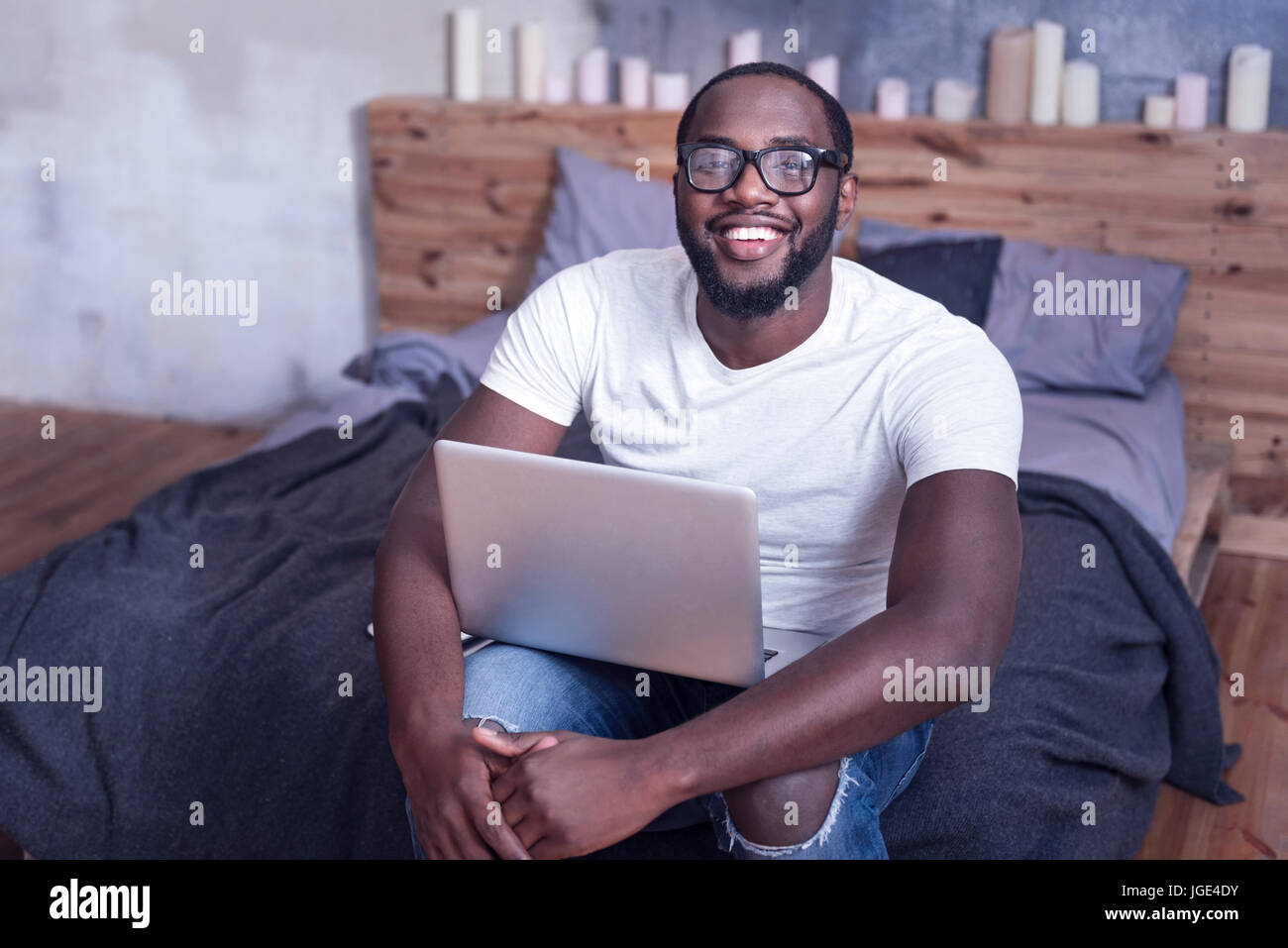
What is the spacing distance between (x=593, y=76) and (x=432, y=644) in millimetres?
2224

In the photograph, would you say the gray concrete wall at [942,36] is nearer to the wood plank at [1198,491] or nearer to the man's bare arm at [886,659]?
the wood plank at [1198,491]

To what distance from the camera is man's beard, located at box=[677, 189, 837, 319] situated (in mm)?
1536

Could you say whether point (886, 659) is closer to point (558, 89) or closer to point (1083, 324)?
point (1083, 324)

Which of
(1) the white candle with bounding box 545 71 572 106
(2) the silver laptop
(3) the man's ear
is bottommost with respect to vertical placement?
(2) the silver laptop

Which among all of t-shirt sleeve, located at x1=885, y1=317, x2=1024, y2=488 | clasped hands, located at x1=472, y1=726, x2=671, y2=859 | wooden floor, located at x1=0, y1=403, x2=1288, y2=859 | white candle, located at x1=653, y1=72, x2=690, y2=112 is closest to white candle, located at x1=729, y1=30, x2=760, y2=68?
white candle, located at x1=653, y1=72, x2=690, y2=112

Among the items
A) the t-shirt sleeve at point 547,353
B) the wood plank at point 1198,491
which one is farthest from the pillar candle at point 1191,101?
the t-shirt sleeve at point 547,353

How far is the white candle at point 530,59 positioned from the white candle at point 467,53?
4.1 inches

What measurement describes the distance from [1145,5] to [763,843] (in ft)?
7.46

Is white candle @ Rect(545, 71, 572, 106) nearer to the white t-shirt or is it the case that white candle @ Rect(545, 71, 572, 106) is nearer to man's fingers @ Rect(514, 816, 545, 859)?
the white t-shirt

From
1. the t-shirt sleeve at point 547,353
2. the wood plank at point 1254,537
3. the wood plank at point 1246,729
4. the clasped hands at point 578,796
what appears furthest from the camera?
the wood plank at point 1254,537

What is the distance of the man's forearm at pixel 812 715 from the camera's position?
49.0 inches

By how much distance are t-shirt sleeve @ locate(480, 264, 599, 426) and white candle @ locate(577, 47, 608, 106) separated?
1.83 metres

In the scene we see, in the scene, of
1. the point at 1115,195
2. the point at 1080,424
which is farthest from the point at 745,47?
the point at 1080,424
